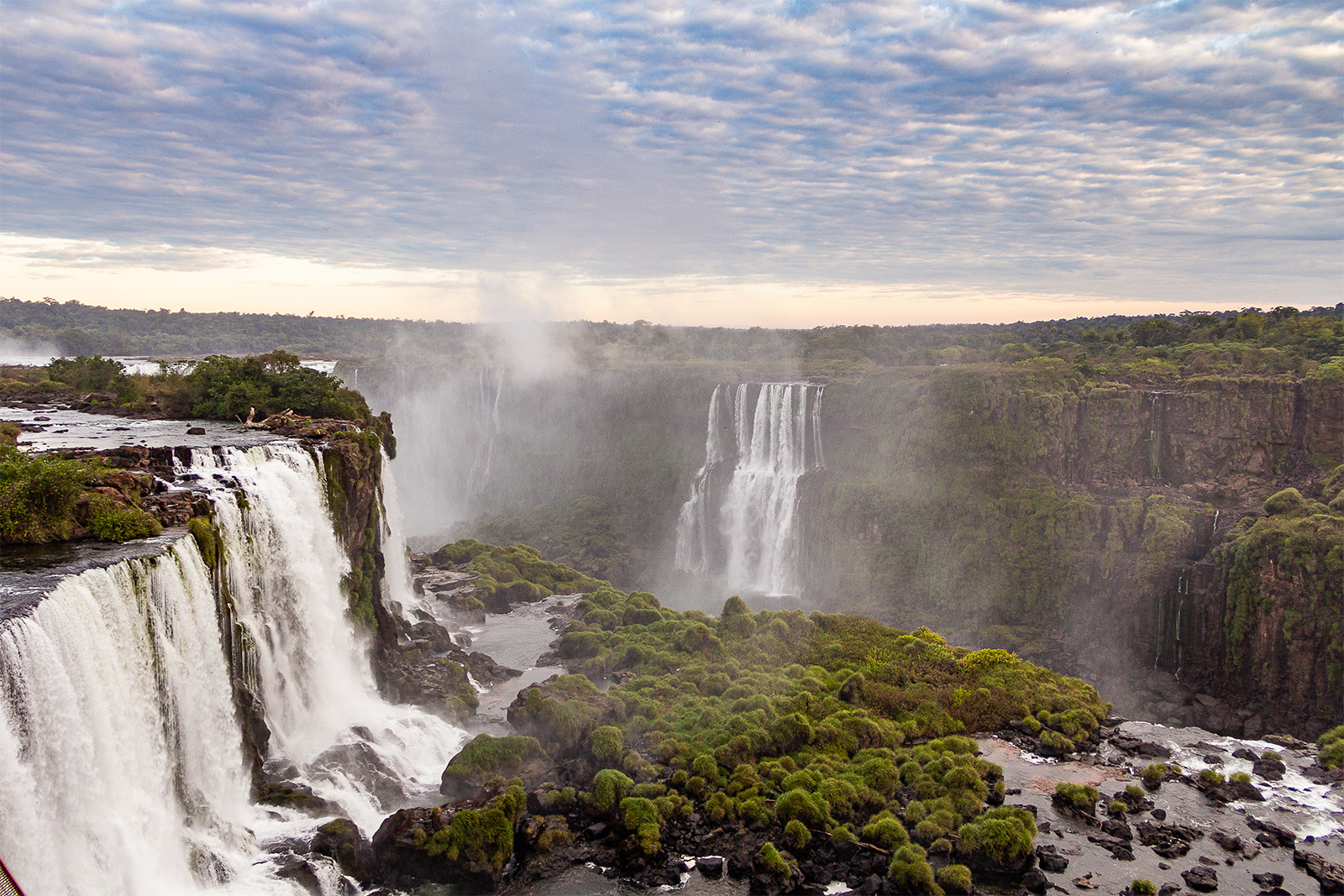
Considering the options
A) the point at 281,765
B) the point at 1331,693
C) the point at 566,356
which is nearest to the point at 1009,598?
the point at 1331,693

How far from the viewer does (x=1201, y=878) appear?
22.9 metres

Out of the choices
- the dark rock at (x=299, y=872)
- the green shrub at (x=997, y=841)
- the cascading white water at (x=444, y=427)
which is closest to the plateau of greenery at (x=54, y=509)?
the dark rock at (x=299, y=872)

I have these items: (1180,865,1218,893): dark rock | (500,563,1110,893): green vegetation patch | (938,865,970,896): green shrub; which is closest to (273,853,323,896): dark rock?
(500,563,1110,893): green vegetation patch

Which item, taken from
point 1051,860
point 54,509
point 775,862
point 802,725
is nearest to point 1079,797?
point 1051,860

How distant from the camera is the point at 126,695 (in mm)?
17188

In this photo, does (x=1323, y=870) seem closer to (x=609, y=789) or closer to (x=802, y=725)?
(x=802, y=725)

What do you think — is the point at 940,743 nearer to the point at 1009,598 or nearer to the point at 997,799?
the point at 997,799

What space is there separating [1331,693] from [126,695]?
43.9 m

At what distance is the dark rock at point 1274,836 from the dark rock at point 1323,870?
1.40ft

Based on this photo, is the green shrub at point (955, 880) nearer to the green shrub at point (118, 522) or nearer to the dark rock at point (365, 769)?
the dark rock at point (365, 769)

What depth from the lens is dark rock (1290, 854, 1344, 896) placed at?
22.7m

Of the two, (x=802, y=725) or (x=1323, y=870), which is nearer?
(x=1323, y=870)

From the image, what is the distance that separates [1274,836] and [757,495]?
3941 cm

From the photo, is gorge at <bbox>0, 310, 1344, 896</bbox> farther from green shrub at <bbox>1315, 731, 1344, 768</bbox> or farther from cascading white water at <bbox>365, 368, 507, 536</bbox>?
cascading white water at <bbox>365, 368, 507, 536</bbox>
